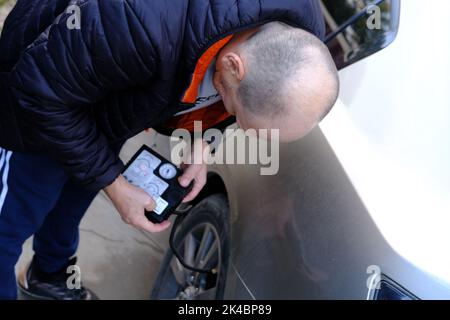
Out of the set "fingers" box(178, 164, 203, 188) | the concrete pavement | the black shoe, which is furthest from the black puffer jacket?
the concrete pavement

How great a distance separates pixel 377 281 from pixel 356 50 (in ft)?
2.82

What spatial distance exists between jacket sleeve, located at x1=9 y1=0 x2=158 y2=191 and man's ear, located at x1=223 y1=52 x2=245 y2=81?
16cm

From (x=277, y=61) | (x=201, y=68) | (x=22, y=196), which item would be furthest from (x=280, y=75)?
(x=22, y=196)

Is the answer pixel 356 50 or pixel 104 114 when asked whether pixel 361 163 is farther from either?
pixel 104 114

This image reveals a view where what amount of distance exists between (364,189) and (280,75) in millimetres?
485

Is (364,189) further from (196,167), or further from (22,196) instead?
(22,196)

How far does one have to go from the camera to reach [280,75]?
3.87ft

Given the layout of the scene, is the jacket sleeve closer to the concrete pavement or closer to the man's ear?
the man's ear

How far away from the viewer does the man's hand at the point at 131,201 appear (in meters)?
Result: 1.66

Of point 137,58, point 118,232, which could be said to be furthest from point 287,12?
point 118,232

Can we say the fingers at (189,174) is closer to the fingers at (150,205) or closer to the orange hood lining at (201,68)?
the fingers at (150,205)

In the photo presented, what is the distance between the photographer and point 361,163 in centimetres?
157

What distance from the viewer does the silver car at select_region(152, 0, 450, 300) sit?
139cm

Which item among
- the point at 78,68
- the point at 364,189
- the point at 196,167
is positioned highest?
the point at 196,167
